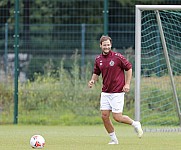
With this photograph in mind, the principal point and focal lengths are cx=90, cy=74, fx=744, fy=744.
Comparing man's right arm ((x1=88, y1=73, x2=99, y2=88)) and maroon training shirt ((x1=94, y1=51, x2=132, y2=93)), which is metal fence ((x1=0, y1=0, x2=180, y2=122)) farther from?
maroon training shirt ((x1=94, y1=51, x2=132, y2=93))

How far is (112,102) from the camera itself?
12.1m

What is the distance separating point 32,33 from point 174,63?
169 inches

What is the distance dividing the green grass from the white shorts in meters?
0.57

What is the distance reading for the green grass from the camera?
11234mm

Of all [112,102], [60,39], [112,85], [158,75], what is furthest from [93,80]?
[60,39]

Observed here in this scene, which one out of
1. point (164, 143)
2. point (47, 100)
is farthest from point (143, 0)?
point (164, 143)

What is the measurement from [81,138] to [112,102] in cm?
142

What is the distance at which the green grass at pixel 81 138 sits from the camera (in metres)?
11.2

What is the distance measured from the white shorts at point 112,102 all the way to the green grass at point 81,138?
0.57 metres

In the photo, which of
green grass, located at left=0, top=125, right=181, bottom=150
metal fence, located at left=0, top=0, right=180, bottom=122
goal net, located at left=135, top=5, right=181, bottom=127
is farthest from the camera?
metal fence, located at left=0, top=0, right=180, bottom=122

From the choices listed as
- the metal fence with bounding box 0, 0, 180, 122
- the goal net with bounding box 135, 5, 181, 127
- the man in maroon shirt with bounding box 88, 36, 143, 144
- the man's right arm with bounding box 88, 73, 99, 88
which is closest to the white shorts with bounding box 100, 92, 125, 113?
the man in maroon shirt with bounding box 88, 36, 143, 144

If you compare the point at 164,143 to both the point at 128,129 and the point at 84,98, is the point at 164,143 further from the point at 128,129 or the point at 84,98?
the point at 84,98

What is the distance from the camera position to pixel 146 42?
59.4 feet

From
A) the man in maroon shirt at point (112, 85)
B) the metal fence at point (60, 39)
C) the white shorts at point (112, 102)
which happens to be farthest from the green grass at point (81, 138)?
the metal fence at point (60, 39)
